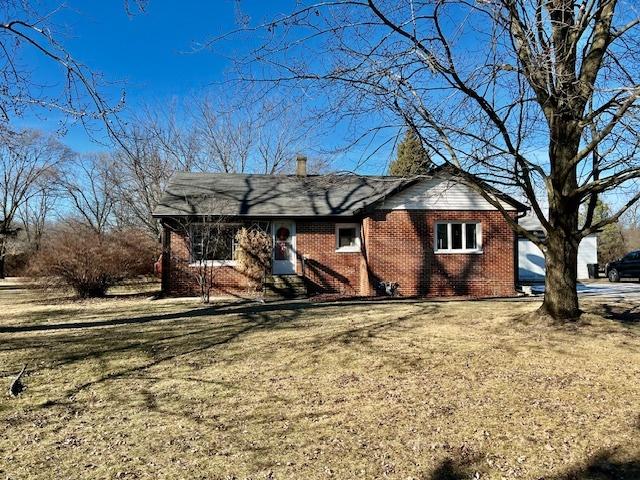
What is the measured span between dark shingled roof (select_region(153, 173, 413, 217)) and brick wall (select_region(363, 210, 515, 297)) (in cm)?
117

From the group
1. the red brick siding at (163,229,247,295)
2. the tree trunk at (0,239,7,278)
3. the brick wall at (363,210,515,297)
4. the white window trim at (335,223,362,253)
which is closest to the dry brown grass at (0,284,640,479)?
the brick wall at (363,210,515,297)

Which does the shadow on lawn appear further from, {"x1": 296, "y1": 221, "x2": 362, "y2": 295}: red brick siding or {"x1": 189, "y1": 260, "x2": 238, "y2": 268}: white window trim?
{"x1": 296, "y1": 221, "x2": 362, "y2": 295}: red brick siding

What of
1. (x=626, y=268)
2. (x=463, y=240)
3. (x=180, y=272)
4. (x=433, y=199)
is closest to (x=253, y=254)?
(x=180, y=272)

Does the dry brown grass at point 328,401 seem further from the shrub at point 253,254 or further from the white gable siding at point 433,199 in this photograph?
the white gable siding at point 433,199

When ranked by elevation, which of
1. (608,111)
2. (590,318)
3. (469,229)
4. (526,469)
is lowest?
(526,469)

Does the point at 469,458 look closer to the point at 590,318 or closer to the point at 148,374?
the point at 148,374

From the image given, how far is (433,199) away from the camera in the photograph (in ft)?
52.4

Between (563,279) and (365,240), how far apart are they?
26.9 ft

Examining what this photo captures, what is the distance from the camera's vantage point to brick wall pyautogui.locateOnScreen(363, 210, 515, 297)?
15.9 m

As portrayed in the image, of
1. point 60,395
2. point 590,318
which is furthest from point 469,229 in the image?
point 60,395

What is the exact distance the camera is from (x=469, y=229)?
53.8 ft

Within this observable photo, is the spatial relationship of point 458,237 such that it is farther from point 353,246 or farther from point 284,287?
point 284,287

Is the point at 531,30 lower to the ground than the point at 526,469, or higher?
higher

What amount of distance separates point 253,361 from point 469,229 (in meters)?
11.6
